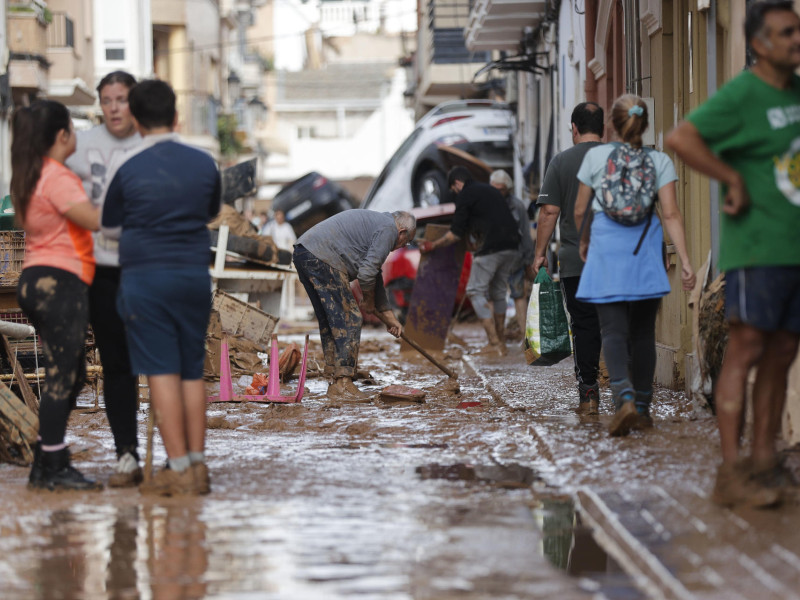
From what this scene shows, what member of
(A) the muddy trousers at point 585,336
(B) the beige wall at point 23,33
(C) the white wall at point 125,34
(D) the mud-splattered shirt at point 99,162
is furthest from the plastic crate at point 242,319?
(C) the white wall at point 125,34

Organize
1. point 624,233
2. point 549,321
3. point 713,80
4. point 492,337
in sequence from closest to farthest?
point 624,233 → point 713,80 → point 549,321 → point 492,337

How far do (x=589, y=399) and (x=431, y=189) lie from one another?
17664mm

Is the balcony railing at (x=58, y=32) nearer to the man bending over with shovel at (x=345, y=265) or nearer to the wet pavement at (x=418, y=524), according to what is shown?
the man bending over with shovel at (x=345, y=265)

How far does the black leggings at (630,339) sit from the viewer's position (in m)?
7.32

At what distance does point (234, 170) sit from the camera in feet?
68.2

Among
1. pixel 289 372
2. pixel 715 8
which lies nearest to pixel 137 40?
pixel 289 372

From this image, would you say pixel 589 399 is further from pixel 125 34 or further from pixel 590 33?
pixel 125 34

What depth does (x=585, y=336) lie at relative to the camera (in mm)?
8555

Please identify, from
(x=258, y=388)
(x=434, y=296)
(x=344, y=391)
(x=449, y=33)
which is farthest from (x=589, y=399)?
(x=449, y=33)

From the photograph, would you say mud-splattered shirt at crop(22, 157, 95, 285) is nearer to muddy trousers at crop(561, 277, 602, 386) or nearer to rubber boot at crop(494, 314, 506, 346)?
muddy trousers at crop(561, 277, 602, 386)

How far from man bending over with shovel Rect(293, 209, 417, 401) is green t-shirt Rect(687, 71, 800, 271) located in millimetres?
5038

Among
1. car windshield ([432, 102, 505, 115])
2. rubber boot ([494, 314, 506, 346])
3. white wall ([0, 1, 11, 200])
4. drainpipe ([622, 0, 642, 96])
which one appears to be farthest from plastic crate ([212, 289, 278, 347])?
white wall ([0, 1, 11, 200])

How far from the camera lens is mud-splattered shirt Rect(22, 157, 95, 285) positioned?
6.09 m

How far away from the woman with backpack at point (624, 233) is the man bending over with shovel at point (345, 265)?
2.99 metres
